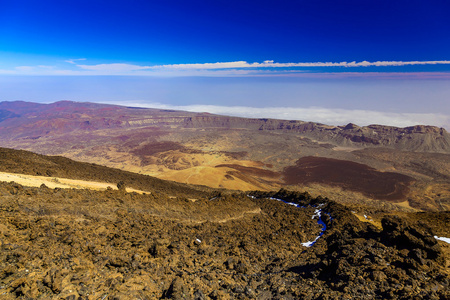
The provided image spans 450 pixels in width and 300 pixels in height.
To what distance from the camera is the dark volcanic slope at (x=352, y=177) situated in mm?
53266

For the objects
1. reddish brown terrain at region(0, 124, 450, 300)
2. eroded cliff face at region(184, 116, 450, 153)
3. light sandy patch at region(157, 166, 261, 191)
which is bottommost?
light sandy patch at region(157, 166, 261, 191)

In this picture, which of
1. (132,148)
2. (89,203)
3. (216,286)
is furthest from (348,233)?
(132,148)

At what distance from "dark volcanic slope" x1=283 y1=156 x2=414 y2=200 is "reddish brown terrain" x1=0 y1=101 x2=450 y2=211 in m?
0.26

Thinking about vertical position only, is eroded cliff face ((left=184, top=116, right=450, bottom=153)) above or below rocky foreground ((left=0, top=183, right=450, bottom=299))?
above

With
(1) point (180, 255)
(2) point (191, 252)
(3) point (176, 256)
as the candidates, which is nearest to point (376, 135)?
(2) point (191, 252)

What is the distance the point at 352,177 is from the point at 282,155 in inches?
1136

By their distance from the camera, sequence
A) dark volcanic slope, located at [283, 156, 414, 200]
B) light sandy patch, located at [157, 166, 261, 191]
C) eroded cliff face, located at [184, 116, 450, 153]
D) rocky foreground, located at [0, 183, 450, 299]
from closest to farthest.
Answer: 1. rocky foreground, located at [0, 183, 450, 299]
2. light sandy patch, located at [157, 166, 261, 191]
3. dark volcanic slope, located at [283, 156, 414, 200]
4. eroded cliff face, located at [184, 116, 450, 153]

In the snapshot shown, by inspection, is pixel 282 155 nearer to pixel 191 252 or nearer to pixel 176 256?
pixel 191 252

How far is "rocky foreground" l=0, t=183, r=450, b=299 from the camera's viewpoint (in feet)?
19.5

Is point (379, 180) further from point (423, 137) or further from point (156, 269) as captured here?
point (156, 269)

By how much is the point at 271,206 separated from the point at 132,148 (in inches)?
3735

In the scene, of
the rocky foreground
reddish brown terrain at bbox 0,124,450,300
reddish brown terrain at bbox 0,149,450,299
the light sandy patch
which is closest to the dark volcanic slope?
the light sandy patch

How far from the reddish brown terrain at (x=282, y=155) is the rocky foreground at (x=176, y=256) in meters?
37.1

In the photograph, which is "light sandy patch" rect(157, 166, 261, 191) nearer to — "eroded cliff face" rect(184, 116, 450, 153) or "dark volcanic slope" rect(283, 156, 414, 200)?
"dark volcanic slope" rect(283, 156, 414, 200)
